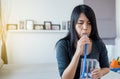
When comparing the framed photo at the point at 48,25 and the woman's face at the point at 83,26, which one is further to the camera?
the framed photo at the point at 48,25

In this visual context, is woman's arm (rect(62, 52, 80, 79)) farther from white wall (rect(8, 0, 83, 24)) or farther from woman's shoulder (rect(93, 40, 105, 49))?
white wall (rect(8, 0, 83, 24))

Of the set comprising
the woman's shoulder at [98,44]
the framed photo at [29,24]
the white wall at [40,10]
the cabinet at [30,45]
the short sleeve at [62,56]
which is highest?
the white wall at [40,10]

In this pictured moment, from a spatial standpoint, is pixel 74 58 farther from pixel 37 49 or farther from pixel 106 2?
pixel 106 2

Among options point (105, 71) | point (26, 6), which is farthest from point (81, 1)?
point (105, 71)

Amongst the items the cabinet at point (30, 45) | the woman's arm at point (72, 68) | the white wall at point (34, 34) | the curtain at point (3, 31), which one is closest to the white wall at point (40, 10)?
the white wall at point (34, 34)

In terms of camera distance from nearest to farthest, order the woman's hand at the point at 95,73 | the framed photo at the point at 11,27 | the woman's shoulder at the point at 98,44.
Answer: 1. the woman's hand at the point at 95,73
2. the woman's shoulder at the point at 98,44
3. the framed photo at the point at 11,27

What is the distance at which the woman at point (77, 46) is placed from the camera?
81 cm

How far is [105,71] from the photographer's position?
0.92 metres

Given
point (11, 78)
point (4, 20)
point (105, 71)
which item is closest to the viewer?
point (105, 71)

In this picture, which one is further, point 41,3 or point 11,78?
point 41,3

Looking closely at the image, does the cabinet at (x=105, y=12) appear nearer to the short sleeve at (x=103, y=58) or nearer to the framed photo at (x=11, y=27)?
the framed photo at (x=11, y=27)

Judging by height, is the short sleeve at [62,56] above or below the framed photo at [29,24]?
below

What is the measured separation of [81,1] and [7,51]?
5.46 feet

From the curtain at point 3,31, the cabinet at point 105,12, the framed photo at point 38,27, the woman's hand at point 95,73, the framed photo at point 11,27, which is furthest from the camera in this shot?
the cabinet at point 105,12
